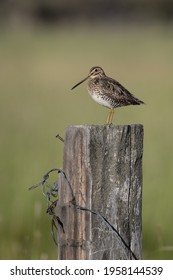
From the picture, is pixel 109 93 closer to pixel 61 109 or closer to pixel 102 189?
pixel 102 189

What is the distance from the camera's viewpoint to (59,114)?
650 inches

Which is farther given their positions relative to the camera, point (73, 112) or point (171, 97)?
point (171, 97)

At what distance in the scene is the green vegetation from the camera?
27.9 ft

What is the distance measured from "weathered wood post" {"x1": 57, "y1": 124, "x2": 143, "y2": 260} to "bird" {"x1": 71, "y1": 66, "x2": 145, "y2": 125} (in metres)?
1.89

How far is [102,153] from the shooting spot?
4332mm

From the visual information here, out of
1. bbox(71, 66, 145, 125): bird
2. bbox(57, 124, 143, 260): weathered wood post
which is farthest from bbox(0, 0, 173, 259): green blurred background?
bbox(57, 124, 143, 260): weathered wood post

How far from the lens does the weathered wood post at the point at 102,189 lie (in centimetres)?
433

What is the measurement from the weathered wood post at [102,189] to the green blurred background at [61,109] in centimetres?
180

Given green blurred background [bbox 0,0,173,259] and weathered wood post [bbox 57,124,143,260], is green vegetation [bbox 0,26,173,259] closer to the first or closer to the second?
green blurred background [bbox 0,0,173,259]

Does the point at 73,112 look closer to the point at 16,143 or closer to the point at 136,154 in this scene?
the point at 16,143

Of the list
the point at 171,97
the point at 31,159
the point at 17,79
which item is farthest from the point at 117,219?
the point at 17,79
